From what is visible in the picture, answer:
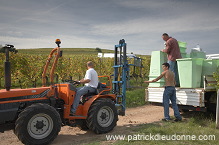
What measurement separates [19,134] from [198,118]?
4.96m

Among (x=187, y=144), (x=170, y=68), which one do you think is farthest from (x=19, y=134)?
(x=170, y=68)

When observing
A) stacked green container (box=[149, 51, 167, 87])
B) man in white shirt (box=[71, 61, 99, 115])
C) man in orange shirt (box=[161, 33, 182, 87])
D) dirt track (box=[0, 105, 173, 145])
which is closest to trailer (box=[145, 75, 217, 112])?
stacked green container (box=[149, 51, 167, 87])

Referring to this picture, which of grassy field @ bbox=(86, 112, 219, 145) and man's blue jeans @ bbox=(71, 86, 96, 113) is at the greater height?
man's blue jeans @ bbox=(71, 86, 96, 113)

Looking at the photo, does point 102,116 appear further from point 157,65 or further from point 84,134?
point 157,65

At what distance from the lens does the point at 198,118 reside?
637 centimetres

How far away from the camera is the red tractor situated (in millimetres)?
4117

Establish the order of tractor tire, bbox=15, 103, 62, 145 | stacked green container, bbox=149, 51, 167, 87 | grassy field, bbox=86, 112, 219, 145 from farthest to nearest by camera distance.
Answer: stacked green container, bbox=149, 51, 167, 87
grassy field, bbox=86, 112, 219, 145
tractor tire, bbox=15, 103, 62, 145

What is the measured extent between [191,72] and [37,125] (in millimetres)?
4268

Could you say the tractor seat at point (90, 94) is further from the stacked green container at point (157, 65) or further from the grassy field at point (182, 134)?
the stacked green container at point (157, 65)

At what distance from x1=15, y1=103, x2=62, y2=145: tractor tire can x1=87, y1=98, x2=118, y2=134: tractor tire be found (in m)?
0.92

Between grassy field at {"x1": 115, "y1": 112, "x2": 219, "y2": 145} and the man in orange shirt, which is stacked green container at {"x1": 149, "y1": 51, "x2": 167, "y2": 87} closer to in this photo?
the man in orange shirt

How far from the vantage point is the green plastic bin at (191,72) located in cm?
601

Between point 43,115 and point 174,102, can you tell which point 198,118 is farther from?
point 43,115

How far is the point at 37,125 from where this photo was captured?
4266mm
